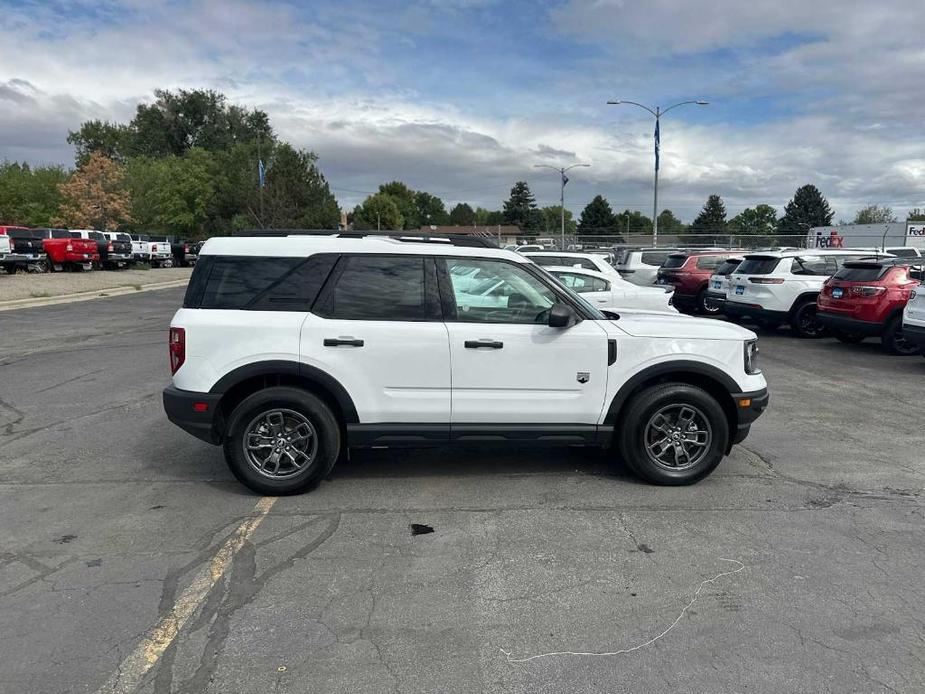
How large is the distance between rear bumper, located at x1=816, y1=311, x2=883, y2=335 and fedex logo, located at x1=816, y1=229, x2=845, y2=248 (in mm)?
31177

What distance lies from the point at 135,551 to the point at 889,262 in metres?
12.3

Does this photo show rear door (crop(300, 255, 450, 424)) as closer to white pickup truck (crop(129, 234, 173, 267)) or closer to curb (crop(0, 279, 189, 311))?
curb (crop(0, 279, 189, 311))

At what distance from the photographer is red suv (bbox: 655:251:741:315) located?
1716 centimetres

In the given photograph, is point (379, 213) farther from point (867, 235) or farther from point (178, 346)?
point (178, 346)

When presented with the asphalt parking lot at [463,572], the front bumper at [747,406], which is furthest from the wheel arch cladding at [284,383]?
the front bumper at [747,406]

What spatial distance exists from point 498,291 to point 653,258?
15830 mm

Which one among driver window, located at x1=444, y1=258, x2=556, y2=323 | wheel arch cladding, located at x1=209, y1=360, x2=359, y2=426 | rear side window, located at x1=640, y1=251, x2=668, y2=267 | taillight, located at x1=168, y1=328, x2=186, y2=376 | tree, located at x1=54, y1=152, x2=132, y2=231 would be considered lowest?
wheel arch cladding, located at x1=209, y1=360, x2=359, y2=426

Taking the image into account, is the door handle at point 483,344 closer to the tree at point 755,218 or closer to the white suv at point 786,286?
the white suv at point 786,286

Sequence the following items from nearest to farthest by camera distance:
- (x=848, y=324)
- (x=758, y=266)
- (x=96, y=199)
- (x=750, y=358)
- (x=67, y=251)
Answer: (x=750, y=358), (x=848, y=324), (x=758, y=266), (x=67, y=251), (x=96, y=199)

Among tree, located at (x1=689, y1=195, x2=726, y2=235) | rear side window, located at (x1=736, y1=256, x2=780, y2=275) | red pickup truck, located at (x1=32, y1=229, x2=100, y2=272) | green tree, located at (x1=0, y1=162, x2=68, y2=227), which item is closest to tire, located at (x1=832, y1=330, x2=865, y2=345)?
rear side window, located at (x1=736, y1=256, x2=780, y2=275)

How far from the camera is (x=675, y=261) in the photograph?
703 inches

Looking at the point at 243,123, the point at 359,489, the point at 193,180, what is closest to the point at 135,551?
the point at 359,489

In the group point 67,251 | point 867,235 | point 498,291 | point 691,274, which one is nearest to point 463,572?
point 498,291

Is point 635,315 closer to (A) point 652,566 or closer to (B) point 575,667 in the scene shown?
(A) point 652,566
